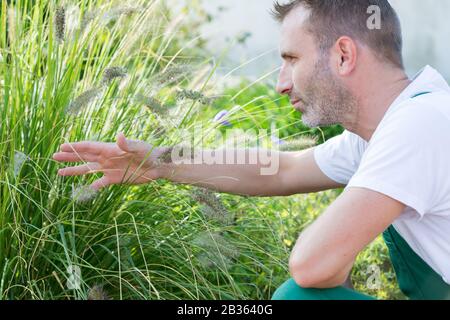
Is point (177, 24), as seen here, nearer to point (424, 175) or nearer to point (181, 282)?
point (181, 282)

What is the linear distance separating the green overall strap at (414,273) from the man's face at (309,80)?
399 millimetres

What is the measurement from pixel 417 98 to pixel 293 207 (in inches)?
59.0

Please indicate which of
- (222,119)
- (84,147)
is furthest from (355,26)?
(84,147)

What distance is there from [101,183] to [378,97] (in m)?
0.87

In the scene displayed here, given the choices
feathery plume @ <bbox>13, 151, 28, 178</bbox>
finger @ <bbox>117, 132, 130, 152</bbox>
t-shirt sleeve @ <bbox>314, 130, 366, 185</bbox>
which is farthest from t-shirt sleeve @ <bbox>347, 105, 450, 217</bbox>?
feathery plume @ <bbox>13, 151, 28, 178</bbox>

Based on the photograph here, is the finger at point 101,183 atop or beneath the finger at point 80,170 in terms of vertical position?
beneath

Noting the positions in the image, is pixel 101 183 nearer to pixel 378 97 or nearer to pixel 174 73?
pixel 174 73

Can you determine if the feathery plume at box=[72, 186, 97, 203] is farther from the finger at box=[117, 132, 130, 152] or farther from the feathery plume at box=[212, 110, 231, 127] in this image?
the feathery plume at box=[212, 110, 231, 127]

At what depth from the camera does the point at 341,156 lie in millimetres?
2873

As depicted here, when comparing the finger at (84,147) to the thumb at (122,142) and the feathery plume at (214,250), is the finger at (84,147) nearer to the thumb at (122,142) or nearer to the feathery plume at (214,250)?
the thumb at (122,142)

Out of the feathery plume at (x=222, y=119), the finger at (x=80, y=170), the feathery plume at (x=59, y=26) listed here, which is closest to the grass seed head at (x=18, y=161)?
the finger at (x=80, y=170)

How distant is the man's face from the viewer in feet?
8.22

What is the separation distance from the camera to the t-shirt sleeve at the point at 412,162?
6.97 ft
